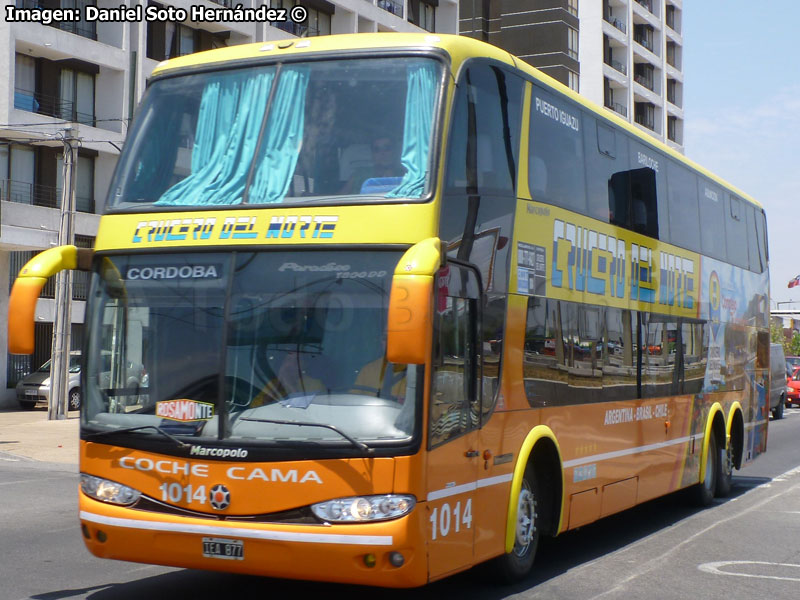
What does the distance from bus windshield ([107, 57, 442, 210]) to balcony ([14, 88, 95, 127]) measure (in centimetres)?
2813

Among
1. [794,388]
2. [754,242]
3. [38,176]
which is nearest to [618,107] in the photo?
[794,388]

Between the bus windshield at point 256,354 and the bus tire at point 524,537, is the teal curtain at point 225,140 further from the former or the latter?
the bus tire at point 524,537

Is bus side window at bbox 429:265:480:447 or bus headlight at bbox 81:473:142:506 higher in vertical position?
bus side window at bbox 429:265:480:447

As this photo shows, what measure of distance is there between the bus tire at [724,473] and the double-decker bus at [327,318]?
5952 mm

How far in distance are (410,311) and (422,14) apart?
46774 millimetres

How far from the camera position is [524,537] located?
8.59 m

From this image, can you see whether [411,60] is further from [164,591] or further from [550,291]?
[164,591]

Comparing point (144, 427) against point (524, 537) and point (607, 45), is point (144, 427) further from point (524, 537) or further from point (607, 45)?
point (607, 45)

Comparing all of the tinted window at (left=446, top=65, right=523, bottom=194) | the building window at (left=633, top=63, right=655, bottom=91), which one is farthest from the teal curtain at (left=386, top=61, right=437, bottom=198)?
the building window at (left=633, top=63, right=655, bottom=91)

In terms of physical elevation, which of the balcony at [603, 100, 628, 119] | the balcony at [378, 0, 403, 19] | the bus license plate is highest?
the balcony at [603, 100, 628, 119]

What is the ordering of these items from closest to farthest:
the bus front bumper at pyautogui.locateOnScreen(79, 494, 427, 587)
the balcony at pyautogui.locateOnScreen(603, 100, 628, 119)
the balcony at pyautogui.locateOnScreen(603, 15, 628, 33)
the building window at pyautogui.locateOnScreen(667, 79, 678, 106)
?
the bus front bumper at pyautogui.locateOnScreen(79, 494, 427, 587) → the balcony at pyautogui.locateOnScreen(603, 15, 628, 33) → the balcony at pyautogui.locateOnScreen(603, 100, 628, 119) → the building window at pyautogui.locateOnScreen(667, 79, 678, 106)

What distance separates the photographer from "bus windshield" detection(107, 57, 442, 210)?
7230mm

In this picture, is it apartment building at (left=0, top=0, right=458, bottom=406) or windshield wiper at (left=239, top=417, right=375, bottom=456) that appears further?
apartment building at (left=0, top=0, right=458, bottom=406)

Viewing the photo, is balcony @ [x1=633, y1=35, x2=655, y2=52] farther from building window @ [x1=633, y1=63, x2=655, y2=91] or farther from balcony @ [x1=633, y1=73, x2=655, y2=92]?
balcony @ [x1=633, y1=73, x2=655, y2=92]
